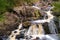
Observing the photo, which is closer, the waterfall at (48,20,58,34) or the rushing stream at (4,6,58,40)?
the rushing stream at (4,6,58,40)

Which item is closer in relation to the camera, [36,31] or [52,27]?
[36,31]

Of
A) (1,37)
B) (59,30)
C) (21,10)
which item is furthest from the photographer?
(21,10)

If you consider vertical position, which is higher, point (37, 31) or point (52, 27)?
point (52, 27)

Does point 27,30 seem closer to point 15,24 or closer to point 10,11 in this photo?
point 15,24

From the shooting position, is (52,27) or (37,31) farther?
(52,27)

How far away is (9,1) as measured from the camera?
18375mm

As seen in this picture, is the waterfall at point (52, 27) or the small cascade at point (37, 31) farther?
the waterfall at point (52, 27)

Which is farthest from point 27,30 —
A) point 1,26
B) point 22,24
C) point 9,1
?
point 9,1

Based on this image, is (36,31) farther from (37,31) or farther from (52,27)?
(52,27)

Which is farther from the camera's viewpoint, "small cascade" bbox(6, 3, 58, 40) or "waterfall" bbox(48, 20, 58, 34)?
"waterfall" bbox(48, 20, 58, 34)

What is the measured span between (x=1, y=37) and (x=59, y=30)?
147 inches

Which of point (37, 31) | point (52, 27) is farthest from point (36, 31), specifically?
point (52, 27)

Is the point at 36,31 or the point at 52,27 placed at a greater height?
the point at 52,27

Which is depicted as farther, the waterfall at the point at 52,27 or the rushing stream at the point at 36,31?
the waterfall at the point at 52,27
